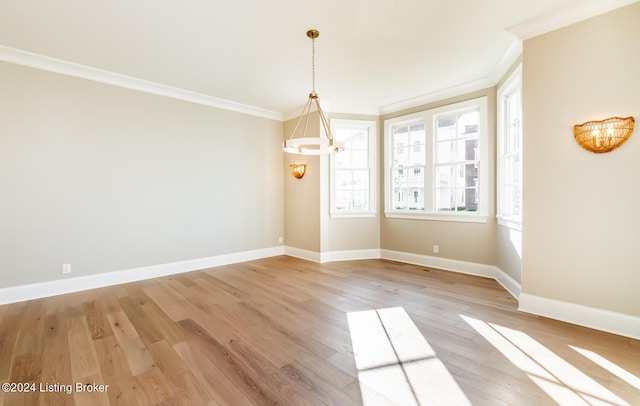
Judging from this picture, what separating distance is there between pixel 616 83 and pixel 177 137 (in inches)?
210

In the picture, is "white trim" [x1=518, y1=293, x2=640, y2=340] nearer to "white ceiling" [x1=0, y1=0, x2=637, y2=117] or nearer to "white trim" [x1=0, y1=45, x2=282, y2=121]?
"white ceiling" [x1=0, y1=0, x2=637, y2=117]

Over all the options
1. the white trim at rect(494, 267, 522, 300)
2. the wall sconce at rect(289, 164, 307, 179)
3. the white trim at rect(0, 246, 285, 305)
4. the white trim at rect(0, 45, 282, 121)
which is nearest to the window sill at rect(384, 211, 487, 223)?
the white trim at rect(494, 267, 522, 300)

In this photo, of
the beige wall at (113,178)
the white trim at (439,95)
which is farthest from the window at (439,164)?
the beige wall at (113,178)

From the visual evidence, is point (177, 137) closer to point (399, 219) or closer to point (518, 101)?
point (399, 219)

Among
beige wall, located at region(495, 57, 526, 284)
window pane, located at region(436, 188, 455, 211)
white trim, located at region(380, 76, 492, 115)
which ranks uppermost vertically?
white trim, located at region(380, 76, 492, 115)

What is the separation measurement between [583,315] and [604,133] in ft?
5.48

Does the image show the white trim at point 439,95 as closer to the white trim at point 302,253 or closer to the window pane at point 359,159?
the window pane at point 359,159

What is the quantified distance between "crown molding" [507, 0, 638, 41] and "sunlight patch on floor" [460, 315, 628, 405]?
2926 mm

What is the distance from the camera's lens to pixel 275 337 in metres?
2.45

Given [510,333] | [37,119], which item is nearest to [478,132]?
[510,333]

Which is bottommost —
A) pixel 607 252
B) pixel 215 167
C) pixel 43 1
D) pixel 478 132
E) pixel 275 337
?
pixel 275 337

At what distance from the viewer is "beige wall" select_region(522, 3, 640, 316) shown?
7.87ft

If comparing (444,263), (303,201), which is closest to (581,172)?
(444,263)

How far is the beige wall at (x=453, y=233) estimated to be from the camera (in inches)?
161
